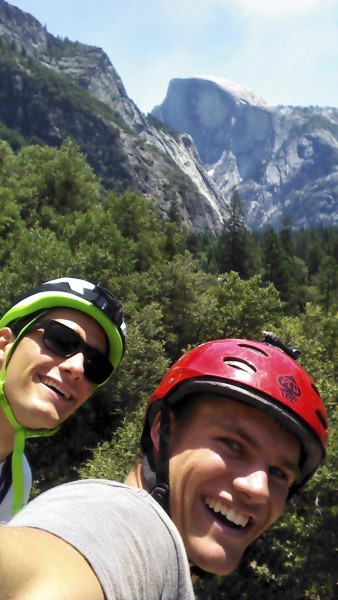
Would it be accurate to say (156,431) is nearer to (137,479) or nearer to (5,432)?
(137,479)

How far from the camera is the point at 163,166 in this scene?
198 metres

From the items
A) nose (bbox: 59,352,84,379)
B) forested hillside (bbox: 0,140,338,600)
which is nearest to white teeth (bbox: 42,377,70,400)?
nose (bbox: 59,352,84,379)

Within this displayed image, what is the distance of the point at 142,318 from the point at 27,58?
634 ft

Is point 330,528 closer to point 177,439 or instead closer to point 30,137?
point 177,439

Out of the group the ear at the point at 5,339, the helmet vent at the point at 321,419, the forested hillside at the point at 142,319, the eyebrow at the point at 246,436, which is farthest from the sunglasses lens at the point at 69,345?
the forested hillside at the point at 142,319

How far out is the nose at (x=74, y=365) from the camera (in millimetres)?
3988

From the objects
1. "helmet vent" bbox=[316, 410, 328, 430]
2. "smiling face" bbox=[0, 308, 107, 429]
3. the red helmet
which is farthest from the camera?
"smiling face" bbox=[0, 308, 107, 429]

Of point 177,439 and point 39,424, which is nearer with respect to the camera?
point 177,439

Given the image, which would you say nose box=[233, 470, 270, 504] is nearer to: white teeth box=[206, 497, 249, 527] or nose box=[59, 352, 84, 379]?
white teeth box=[206, 497, 249, 527]

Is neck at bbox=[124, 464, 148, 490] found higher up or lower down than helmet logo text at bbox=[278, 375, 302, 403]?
lower down

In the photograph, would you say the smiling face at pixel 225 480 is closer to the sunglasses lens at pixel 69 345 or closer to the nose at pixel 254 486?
the nose at pixel 254 486

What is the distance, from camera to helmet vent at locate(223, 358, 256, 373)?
9.86 ft

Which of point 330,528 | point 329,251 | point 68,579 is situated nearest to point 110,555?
point 68,579

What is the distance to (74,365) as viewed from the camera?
4027mm
